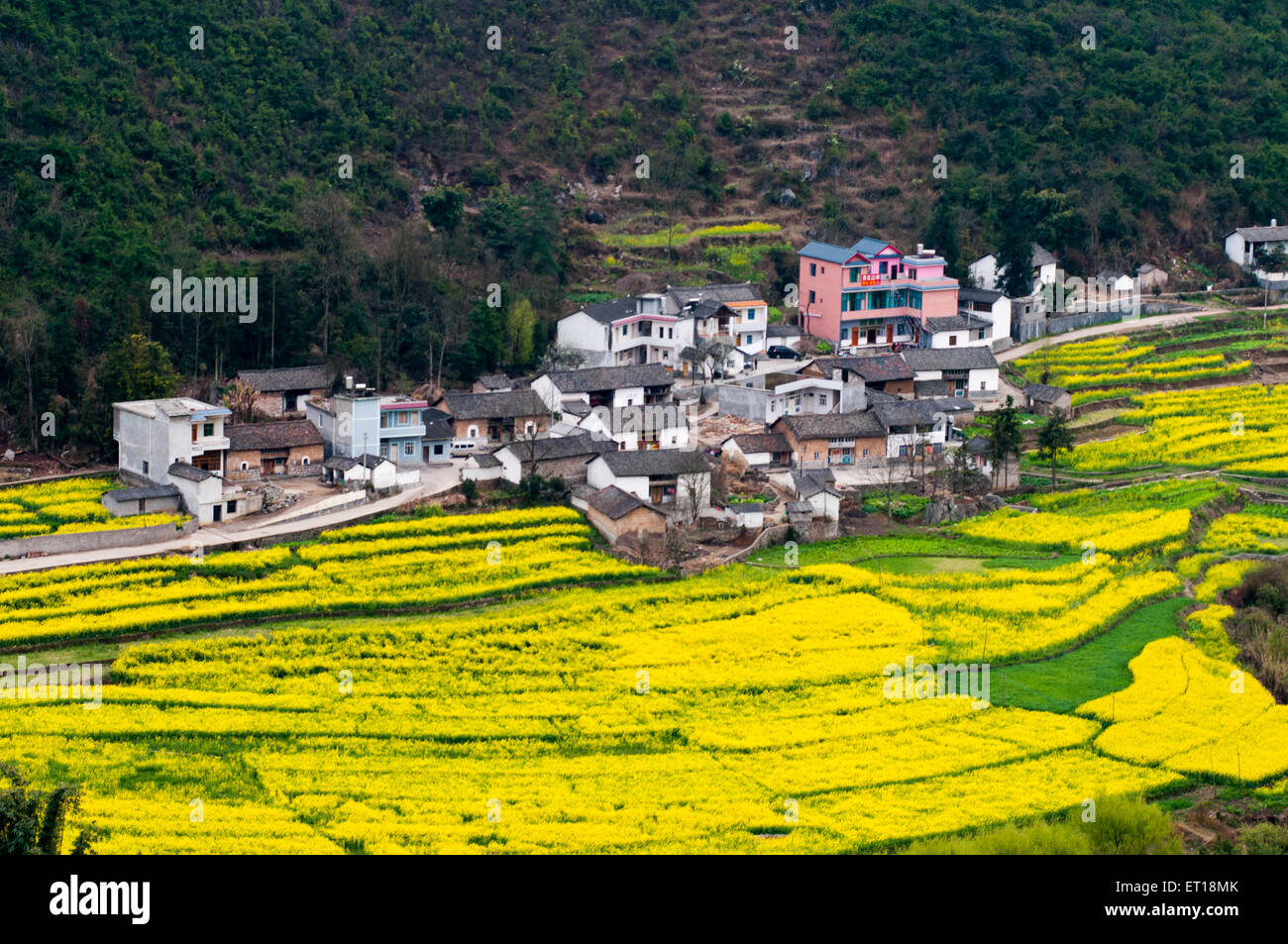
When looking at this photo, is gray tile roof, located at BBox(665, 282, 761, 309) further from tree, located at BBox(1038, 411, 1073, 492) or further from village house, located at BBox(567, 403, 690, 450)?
tree, located at BBox(1038, 411, 1073, 492)

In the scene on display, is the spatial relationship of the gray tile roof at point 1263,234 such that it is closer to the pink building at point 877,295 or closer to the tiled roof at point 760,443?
the pink building at point 877,295

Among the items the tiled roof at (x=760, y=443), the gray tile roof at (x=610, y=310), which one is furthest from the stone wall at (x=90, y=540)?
the gray tile roof at (x=610, y=310)

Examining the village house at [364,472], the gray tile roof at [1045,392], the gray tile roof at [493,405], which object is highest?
the gray tile roof at [1045,392]

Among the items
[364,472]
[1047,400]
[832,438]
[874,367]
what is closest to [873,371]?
[874,367]

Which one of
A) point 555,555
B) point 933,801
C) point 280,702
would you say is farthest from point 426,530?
point 933,801

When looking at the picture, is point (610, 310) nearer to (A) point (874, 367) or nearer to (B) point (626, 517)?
(A) point (874, 367)
